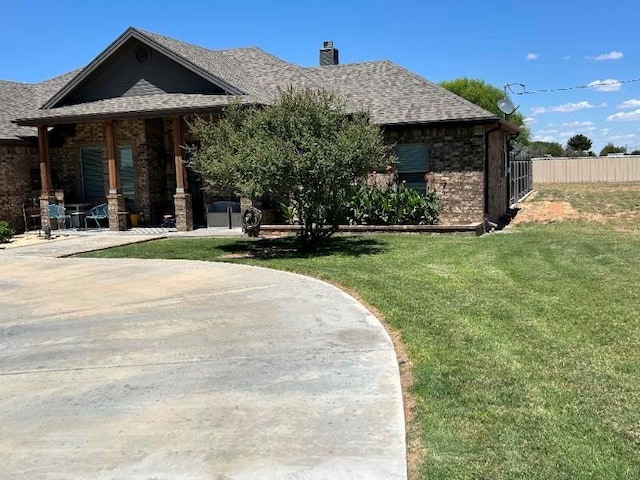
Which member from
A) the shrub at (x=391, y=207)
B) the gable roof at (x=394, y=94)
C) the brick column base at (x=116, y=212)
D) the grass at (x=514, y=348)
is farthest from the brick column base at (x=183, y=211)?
the grass at (x=514, y=348)

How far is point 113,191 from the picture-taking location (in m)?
19.4

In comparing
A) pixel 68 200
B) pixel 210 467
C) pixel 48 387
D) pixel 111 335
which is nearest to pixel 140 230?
pixel 68 200

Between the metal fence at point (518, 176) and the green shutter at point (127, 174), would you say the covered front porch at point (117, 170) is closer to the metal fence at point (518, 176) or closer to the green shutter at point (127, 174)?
the green shutter at point (127, 174)

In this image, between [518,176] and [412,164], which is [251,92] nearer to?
[412,164]

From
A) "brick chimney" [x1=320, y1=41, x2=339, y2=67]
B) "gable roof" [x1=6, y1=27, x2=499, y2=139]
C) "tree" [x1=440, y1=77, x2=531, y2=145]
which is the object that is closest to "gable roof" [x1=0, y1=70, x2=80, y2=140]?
"gable roof" [x1=6, y1=27, x2=499, y2=139]

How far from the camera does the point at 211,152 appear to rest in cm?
1298

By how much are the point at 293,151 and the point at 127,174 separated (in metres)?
10.4

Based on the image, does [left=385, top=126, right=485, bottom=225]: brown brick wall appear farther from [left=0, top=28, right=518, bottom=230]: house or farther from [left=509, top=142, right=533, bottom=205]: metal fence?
[left=509, top=142, right=533, bottom=205]: metal fence

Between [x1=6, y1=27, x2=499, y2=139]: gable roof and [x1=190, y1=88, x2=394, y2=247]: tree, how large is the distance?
346 centimetres

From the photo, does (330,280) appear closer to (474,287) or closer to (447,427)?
(474,287)

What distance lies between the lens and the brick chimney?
2595 cm

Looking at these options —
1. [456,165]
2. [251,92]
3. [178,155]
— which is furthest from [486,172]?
[178,155]

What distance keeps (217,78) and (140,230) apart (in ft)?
17.0

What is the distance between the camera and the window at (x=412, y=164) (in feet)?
60.3
